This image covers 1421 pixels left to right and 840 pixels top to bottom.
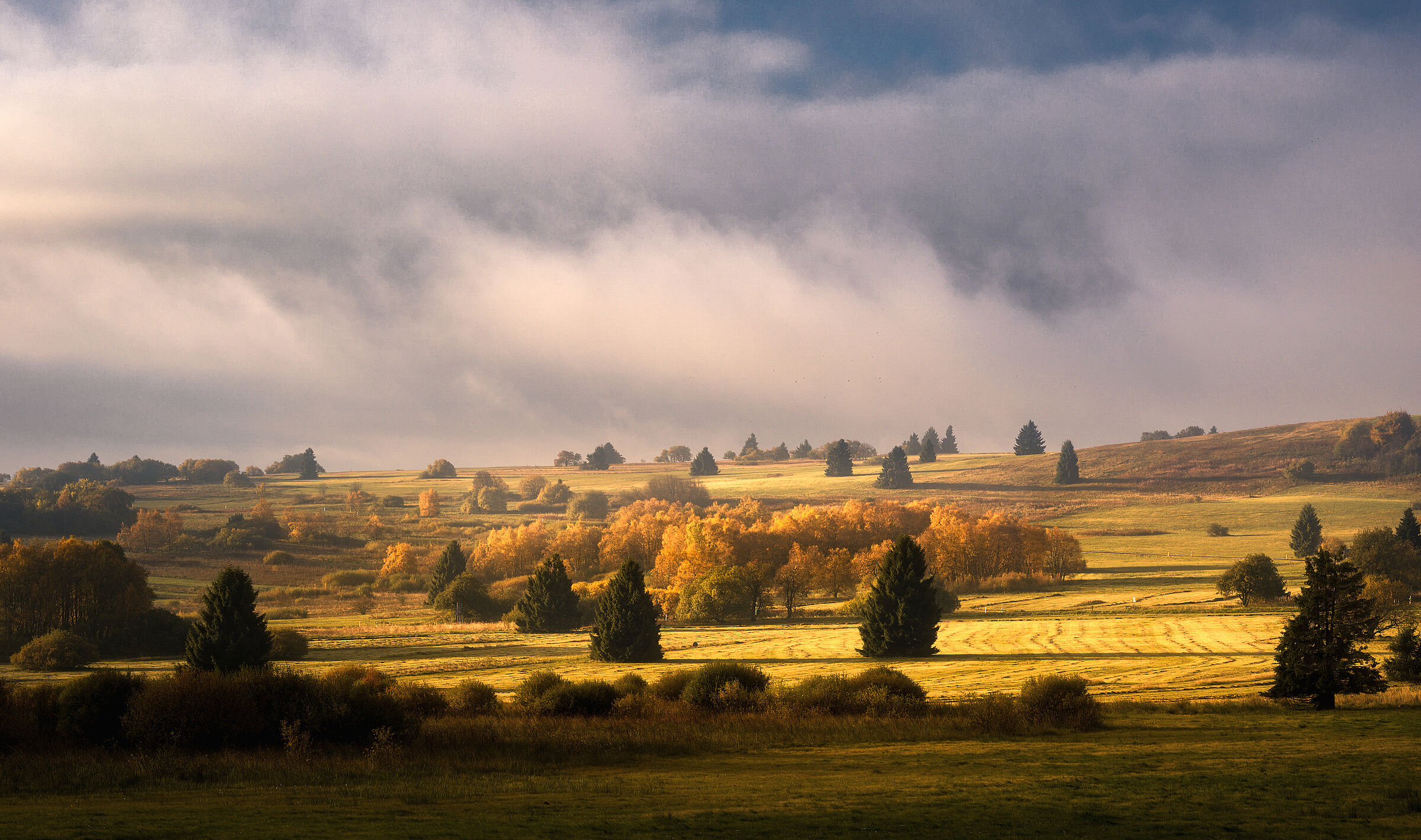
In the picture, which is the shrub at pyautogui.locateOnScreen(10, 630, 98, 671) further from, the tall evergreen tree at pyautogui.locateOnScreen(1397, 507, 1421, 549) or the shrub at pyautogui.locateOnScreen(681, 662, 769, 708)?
the tall evergreen tree at pyautogui.locateOnScreen(1397, 507, 1421, 549)

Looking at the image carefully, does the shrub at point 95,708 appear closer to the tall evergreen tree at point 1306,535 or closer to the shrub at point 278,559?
the shrub at point 278,559

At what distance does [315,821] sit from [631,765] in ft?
40.5

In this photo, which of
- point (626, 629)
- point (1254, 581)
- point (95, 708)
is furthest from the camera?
point (1254, 581)

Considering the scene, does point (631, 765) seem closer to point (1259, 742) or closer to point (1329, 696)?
point (1259, 742)

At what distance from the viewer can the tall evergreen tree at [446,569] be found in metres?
126

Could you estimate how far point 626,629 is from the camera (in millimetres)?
80562

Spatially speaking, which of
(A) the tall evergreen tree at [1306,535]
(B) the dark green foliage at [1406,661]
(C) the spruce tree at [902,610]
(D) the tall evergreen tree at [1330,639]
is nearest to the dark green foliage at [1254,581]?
(C) the spruce tree at [902,610]

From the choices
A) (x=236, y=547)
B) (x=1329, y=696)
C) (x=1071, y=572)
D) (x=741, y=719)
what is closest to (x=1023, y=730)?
(x=741, y=719)

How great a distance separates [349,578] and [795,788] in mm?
139937

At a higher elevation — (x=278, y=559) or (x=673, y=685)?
(x=673, y=685)

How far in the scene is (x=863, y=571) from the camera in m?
132

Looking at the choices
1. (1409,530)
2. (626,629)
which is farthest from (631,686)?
(1409,530)

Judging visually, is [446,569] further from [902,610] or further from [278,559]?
[902,610]

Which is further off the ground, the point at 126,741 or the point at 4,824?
the point at 4,824
